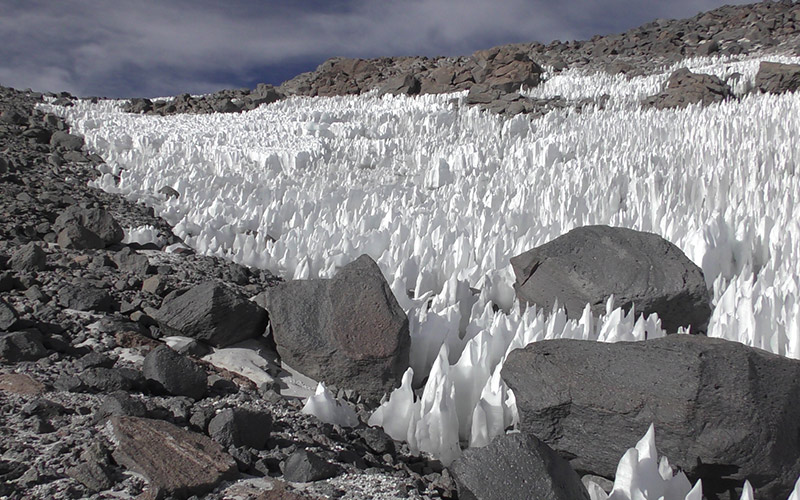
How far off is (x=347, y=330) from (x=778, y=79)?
14328 mm

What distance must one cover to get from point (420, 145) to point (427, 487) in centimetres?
923

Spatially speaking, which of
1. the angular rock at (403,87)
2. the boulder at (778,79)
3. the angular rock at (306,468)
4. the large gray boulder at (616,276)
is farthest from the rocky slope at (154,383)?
the angular rock at (403,87)

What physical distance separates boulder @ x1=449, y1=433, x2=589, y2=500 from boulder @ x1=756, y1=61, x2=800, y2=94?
47.1 feet

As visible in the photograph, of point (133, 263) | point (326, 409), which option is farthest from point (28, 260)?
point (326, 409)

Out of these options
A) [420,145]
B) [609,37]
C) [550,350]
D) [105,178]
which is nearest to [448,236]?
[550,350]

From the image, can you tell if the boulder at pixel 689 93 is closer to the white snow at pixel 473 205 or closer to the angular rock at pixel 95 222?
the white snow at pixel 473 205

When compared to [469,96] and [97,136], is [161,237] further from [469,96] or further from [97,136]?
[469,96]

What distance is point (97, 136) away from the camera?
425 inches

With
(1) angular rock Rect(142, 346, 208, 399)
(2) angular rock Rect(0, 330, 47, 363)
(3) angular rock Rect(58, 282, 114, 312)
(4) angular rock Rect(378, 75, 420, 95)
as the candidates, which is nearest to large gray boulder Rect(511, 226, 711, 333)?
(1) angular rock Rect(142, 346, 208, 399)

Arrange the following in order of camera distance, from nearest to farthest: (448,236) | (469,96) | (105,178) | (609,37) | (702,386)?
(702,386), (448,236), (105,178), (469,96), (609,37)

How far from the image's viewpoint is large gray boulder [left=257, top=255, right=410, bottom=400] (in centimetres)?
303

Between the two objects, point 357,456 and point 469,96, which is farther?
point 469,96

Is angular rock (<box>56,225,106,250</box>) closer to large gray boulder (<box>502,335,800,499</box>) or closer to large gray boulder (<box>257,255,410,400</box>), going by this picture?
large gray boulder (<box>257,255,410,400</box>)

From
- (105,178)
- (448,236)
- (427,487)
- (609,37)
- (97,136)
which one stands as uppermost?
(609,37)
